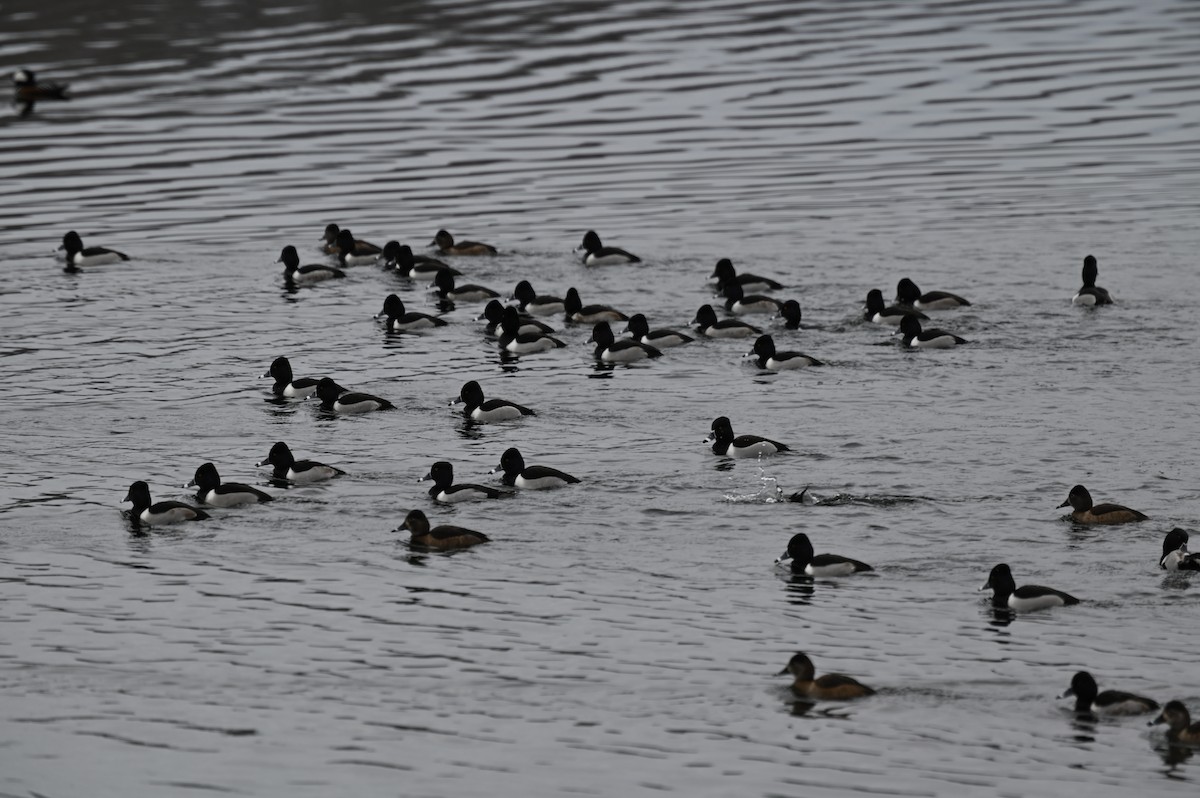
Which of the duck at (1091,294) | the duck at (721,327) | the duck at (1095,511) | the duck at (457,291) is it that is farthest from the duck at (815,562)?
the duck at (457,291)

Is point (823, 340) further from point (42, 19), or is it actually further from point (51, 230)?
point (42, 19)

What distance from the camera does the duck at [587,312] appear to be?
108ft

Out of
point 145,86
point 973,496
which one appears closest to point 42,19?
point 145,86

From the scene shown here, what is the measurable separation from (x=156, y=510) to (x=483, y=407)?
5.85 metres

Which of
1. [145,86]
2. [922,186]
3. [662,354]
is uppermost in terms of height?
[145,86]

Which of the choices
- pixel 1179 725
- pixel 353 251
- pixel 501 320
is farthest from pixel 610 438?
pixel 353 251

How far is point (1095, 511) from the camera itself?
21.6m

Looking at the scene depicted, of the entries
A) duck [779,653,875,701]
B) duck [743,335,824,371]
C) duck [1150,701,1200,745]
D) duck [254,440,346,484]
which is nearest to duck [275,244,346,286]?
duck [743,335,824,371]

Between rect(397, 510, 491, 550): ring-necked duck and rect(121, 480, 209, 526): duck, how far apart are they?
2809 millimetres

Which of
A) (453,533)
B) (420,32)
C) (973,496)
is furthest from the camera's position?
(420,32)

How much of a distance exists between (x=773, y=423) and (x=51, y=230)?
20.4 meters

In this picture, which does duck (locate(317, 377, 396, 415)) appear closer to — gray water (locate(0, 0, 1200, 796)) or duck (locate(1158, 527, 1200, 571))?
gray water (locate(0, 0, 1200, 796))

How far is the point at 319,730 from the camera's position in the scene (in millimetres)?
16750

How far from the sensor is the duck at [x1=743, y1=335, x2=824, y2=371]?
29.7m
